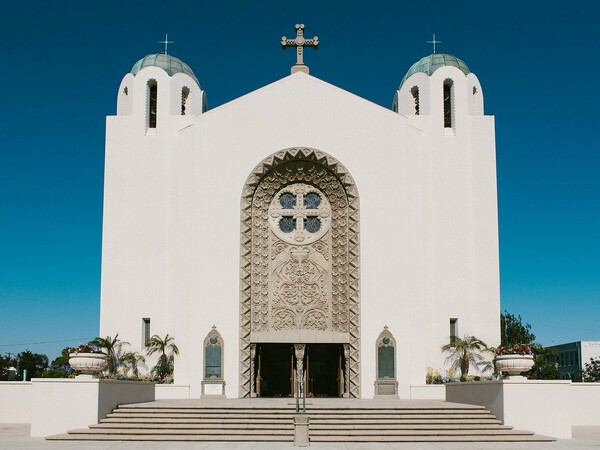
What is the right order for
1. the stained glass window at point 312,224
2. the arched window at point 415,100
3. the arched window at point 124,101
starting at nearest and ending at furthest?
1. the stained glass window at point 312,224
2. the arched window at point 124,101
3. the arched window at point 415,100

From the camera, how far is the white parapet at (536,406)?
1848 cm

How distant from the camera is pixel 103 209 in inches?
1144

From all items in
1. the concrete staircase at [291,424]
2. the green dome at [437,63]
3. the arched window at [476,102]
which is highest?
the green dome at [437,63]

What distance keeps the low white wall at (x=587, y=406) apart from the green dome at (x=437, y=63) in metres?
12.9

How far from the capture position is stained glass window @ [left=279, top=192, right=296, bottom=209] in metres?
29.1

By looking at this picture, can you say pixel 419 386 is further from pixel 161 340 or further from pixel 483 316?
pixel 161 340

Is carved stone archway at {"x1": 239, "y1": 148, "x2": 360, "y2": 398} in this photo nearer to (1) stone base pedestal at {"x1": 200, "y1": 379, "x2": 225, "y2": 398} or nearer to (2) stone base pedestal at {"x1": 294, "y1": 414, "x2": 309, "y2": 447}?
Answer: (1) stone base pedestal at {"x1": 200, "y1": 379, "x2": 225, "y2": 398}

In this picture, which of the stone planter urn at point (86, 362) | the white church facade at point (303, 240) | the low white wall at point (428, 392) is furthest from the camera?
the white church facade at point (303, 240)

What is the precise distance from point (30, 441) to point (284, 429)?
5562 mm

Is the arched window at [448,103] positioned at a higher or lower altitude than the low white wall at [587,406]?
higher

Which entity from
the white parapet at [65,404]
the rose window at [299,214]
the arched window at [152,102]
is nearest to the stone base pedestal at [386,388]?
the rose window at [299,214]

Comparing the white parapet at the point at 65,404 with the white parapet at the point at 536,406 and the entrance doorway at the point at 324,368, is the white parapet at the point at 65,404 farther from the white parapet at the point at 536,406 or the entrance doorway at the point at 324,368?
the entrance doorway at the point at 324,368

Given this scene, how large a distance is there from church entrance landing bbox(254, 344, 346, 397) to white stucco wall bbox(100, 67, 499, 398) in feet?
4.53

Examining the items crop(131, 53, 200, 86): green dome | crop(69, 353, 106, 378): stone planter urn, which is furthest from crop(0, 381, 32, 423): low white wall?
crop(131, 53, 200, 86): green dome
